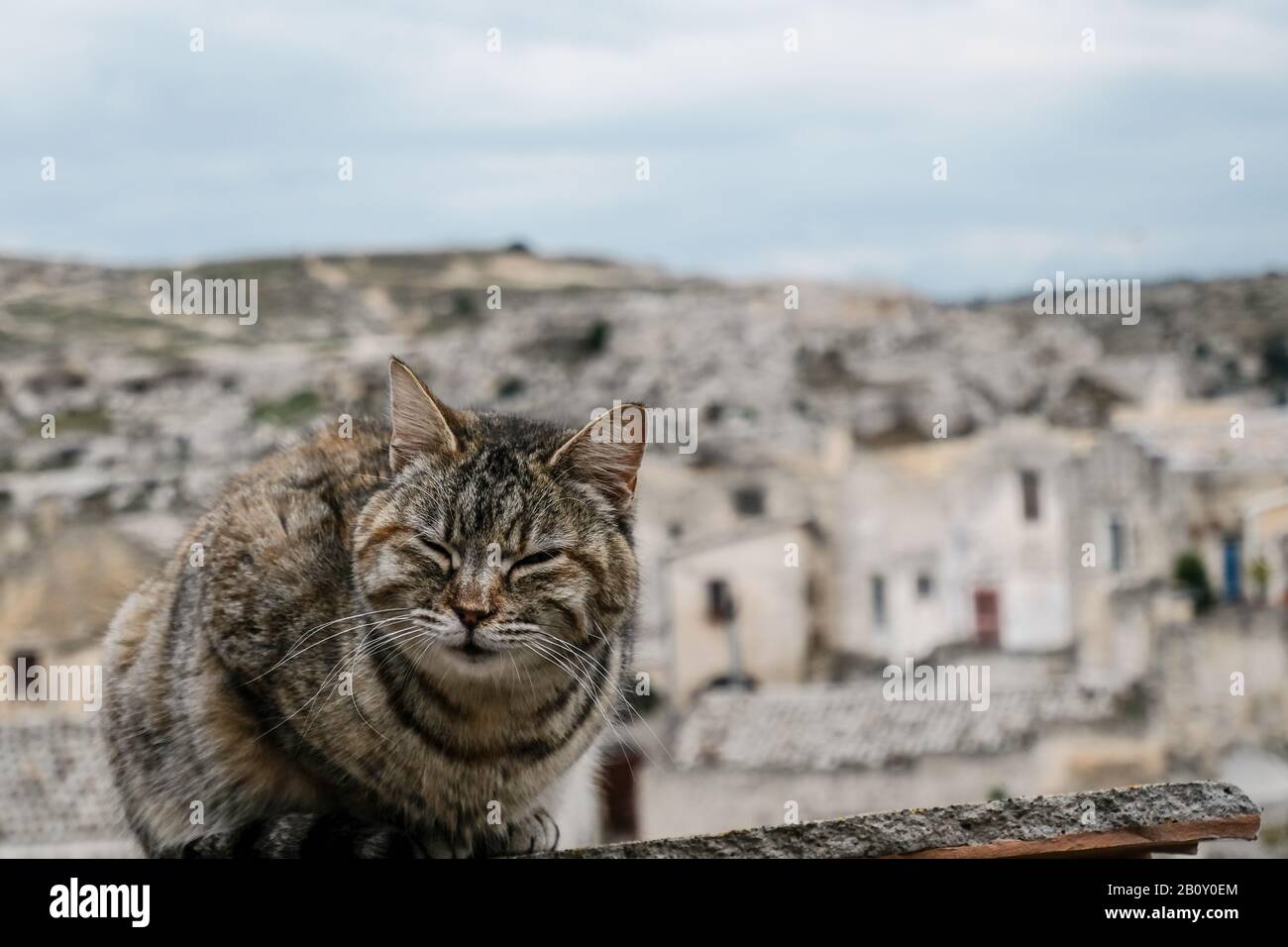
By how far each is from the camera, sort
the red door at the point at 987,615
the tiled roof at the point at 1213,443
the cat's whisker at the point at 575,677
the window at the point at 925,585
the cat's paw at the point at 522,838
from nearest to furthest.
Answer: the cat's whisker at the point at 575,677 < the cat's paw at the point at 522,838 < the tiled roof at the point at 1213,443 < the red door at the point at 987,615 < the window at the point at 925,585

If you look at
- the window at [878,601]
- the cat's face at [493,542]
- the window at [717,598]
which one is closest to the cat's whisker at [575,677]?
the cat's face at [493,542]

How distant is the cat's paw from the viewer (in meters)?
3.56

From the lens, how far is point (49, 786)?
20453 millimetres

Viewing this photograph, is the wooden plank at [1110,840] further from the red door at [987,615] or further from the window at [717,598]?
the red door at [987,615]

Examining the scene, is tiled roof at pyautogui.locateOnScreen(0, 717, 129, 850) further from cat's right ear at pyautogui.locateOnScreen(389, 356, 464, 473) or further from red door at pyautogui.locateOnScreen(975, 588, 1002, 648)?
red door at pyautogui.locateOnScreen(975, 588, 1002, 648)

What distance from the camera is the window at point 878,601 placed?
1593 inches

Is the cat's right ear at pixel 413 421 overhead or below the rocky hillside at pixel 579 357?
below

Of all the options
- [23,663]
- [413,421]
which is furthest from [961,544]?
[413,421]

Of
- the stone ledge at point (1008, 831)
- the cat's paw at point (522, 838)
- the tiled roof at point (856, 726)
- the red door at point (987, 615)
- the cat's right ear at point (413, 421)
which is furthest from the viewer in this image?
the red door at point (987, 615)

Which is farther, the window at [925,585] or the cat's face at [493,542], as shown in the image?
the window at [925,585]

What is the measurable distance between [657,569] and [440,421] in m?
34.2

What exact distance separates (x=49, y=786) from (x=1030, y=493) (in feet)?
78.0
